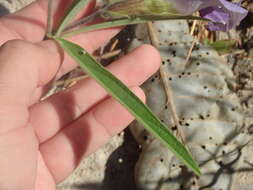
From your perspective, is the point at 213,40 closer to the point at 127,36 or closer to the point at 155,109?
the point at 127,36

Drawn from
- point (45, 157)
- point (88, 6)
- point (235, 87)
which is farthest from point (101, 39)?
point (235, 87)

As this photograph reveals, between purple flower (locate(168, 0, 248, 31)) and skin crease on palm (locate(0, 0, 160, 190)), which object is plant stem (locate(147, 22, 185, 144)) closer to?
skin crease on palm (locate(0, 0, 160, 190))

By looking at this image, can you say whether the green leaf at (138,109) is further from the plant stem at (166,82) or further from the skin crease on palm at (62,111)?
the plant stem at (166,82)

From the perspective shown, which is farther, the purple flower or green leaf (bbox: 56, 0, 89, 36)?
green leaf (bbox: 56, 0, 89, 36)

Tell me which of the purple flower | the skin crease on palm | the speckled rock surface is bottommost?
the speckled rock surface

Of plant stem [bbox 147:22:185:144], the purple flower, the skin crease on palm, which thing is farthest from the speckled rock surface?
the purple flower

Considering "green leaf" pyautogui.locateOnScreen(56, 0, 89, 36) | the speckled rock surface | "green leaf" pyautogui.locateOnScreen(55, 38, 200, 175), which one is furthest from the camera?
the speckled rock surface
